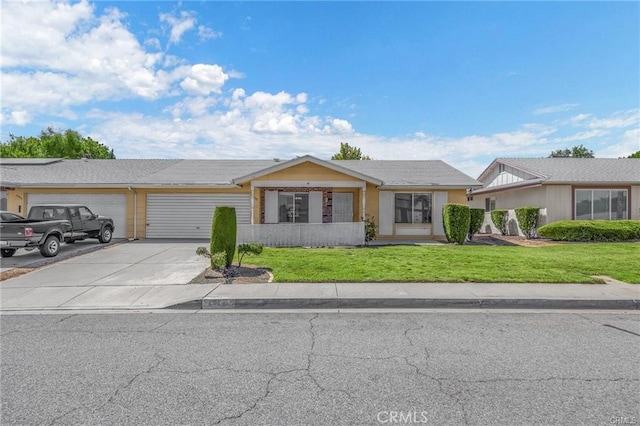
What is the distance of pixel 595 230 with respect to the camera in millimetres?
17000

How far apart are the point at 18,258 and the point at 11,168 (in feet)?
43.9

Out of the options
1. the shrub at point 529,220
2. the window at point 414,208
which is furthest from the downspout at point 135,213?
the shrub at point 529,220

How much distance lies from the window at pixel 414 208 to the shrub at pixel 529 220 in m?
5.39

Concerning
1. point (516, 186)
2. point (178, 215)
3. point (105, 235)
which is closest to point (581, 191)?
point (516, 186)

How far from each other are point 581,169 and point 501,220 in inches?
203

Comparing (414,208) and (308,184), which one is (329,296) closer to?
(308,184)

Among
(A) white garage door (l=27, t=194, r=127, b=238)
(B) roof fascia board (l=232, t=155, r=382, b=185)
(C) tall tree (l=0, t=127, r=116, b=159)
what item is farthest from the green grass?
(C) tall tree (l=0, t=127, r=116, b=159)

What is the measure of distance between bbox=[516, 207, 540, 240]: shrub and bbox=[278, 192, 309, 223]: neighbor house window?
38.5ft

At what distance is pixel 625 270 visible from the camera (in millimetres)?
9734

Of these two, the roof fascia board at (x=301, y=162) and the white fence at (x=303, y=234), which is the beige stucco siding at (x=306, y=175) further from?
the white fence at (x=303, y=234)

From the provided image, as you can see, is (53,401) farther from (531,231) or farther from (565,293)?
(531,231)

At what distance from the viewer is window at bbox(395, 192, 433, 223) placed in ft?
59.9

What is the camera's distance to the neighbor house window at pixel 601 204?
743 inches

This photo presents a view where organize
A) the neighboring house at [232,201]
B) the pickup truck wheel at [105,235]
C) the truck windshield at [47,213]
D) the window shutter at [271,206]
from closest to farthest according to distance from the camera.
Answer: the truck windshield at [47,213] → the pickup truck wheel at [105,235] → the neighboring house at [232,201] → the window shutter at [271,206]
